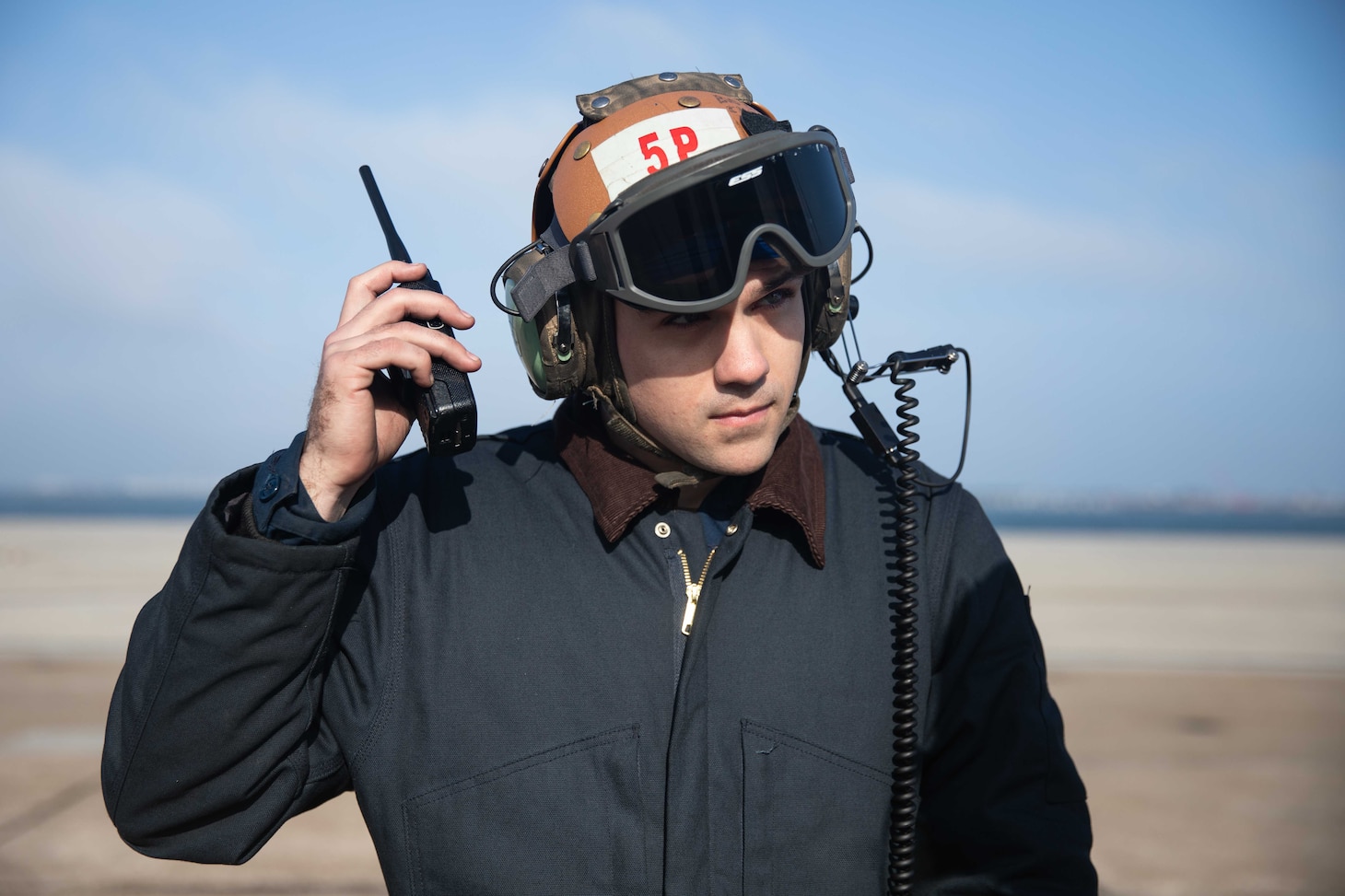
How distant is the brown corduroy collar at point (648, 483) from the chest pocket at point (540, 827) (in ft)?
1.57

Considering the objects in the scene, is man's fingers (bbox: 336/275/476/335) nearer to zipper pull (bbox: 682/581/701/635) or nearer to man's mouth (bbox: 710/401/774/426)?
man's mouth (bbox: 710/401/774/426)

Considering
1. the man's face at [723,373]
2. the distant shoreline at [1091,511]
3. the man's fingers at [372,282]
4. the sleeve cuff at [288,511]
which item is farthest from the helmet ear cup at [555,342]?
the distant shoreline at [1091,511]

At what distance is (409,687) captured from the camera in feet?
6.50

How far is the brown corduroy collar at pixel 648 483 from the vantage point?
2139 mm

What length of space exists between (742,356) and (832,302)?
1.46 ft

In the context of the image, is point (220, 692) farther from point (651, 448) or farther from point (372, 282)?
point (651, 448)

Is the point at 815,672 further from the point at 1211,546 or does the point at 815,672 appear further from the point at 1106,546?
the point at 1211,546

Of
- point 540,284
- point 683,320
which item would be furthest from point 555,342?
point 683,320

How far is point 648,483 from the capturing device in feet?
7.16

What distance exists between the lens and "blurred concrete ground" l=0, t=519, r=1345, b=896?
15.6 ft

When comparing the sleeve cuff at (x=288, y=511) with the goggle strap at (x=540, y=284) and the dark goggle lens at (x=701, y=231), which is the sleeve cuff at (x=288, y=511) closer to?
the goggle strap at (x=540, y=284)

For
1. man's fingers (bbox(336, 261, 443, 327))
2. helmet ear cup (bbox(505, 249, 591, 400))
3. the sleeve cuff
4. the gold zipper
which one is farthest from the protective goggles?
the sleeve cuff

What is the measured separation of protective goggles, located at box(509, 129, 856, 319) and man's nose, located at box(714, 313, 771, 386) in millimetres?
84

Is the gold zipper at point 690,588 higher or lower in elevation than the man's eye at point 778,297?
lower
